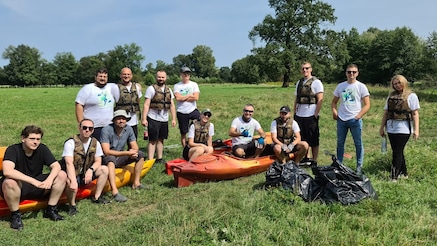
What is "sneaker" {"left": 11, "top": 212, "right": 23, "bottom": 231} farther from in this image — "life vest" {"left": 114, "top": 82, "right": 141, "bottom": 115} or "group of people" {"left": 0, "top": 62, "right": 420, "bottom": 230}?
"life vest" {"left": 114, "top": 82, "right": 141, "bottom": 115}

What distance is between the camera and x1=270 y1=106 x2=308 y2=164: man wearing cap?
700cm

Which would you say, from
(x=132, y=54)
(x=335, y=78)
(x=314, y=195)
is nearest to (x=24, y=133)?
(x=314, y=195)

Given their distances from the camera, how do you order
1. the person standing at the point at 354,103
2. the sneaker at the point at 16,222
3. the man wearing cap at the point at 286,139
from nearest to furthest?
1. the sneaker at the point at 16,222
2. the person standing at the point at 354,103
3. the man wearing cap at the point at 286,139

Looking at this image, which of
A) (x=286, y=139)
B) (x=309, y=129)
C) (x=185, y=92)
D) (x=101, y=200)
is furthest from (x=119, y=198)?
(x=309, y=129)

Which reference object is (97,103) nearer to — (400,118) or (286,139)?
(286,139)

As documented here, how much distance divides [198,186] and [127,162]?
→ 1264 mm

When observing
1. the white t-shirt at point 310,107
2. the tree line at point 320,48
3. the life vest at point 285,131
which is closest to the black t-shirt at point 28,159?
the life vest at point 285,131

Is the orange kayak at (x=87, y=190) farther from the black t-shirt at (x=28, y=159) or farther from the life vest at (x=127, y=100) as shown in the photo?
the life vest at (x=127, y=100)

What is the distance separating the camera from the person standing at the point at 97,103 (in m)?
6.07

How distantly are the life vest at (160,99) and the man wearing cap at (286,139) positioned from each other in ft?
7.09

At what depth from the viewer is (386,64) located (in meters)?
43.9

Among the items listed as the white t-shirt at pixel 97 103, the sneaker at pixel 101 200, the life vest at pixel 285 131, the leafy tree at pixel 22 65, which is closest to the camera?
the sneaker at pixel 101 200

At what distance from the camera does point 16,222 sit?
4.53m

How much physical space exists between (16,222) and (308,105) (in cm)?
515
